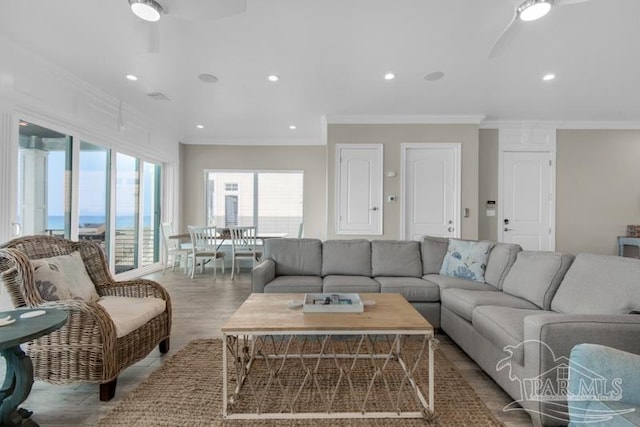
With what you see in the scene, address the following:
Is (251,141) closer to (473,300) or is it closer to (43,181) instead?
(43,181)

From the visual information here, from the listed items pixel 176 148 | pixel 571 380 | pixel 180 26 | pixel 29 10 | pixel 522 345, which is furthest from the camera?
pixel 176 148

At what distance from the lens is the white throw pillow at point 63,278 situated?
183 centimetres

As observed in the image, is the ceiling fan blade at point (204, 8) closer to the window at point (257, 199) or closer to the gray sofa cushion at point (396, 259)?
the gray sofa cushion at point (396, 259)

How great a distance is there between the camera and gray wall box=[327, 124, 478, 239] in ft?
15.7

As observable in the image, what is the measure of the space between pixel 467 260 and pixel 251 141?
502 centimetres

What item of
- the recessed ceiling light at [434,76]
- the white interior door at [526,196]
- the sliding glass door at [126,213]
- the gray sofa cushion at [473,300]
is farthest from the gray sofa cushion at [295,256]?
the white interior door at [526,196]

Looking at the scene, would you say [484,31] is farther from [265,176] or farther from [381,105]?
[265,176]

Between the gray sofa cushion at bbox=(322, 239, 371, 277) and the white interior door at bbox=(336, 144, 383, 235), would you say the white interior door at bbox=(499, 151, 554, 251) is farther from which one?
the gray sofa cushion at bbox=(322, 239, 371, 277)

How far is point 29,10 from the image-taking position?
91.0 inches

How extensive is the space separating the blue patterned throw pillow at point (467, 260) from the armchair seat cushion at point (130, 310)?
8.71 ft

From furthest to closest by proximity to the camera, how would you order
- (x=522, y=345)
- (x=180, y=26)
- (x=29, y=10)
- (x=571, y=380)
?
(x=180, y=26), (x=29, y=10), (x=522, y=345), (x=571, y=380)

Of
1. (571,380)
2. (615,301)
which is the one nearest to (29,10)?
(571,380)

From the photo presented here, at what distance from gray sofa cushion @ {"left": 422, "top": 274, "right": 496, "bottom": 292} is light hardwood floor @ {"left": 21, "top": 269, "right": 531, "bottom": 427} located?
1.52 ft

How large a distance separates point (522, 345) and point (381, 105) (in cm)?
354
